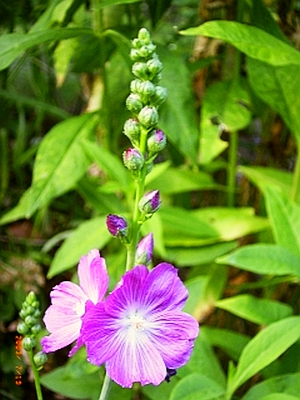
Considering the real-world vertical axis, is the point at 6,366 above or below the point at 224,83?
below

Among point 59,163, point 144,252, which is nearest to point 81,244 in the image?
point 59,163

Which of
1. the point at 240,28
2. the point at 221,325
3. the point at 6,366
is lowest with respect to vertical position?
the point at 6,366

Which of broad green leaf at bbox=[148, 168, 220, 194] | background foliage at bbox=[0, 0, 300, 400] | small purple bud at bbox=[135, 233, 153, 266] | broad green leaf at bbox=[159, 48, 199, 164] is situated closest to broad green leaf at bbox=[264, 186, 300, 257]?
background foliage at bbox=[0, 0, 300, 400]

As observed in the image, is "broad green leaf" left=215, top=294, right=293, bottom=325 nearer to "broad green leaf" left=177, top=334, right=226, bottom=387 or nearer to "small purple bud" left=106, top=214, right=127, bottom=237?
"broad green leaf" left=177, top=334, right=226, bottom=387

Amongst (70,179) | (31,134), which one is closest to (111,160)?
(70,179)

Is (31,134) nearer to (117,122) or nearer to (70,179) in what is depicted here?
(117,122)

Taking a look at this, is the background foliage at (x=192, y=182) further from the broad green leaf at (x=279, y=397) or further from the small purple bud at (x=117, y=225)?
the small purple bud at (x=117, y=225)
